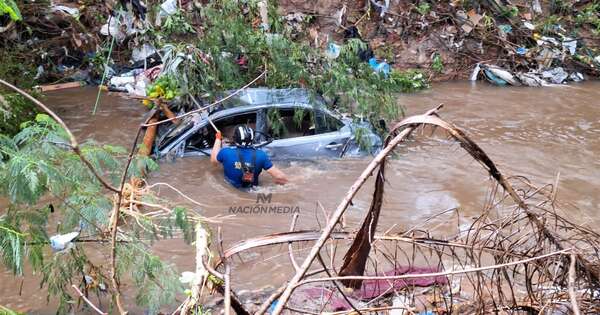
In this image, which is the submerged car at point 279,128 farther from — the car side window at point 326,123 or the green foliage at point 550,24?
the green foliage at point 550,24

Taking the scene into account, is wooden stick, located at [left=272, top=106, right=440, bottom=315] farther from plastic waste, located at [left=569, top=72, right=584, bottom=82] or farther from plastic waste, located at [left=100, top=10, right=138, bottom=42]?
plastic waste, located at [left=569, top=72, right=584, bottom=82]

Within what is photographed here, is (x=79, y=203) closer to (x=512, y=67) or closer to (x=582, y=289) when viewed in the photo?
(x=582, y=289)

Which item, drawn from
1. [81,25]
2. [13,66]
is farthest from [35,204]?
[81,25]

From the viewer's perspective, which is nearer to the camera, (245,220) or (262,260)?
(262,260)

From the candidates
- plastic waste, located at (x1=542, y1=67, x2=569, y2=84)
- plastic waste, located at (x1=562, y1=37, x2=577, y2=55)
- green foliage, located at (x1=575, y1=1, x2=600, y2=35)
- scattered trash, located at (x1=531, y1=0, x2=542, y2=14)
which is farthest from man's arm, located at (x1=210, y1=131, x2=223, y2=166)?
green foliage, located at (x1=575, y1=1, x2=600, y2=35)

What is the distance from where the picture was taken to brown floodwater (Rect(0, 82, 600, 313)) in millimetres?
5195

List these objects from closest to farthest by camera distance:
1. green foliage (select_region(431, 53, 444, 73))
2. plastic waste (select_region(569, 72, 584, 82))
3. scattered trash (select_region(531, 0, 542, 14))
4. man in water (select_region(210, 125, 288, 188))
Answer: man in water (select_region(210, 125, 288, 188)), plastic waste (select_region(569, 72, 584, 82)), green foliage (select_region(431, 53, 444, 73)), scattered trash (select_region(531, 0, 542, 14))

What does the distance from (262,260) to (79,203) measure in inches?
78.7

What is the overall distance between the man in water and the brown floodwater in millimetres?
264

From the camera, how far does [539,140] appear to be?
8641 mm

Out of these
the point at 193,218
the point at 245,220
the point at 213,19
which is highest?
the point at 213,19

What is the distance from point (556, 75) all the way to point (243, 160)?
31.6 feet

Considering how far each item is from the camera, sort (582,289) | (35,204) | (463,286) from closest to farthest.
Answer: (582,289), (35,204), (463,286)

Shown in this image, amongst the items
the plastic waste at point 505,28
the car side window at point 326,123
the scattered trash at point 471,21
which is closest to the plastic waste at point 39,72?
the car side window at point 326,123
